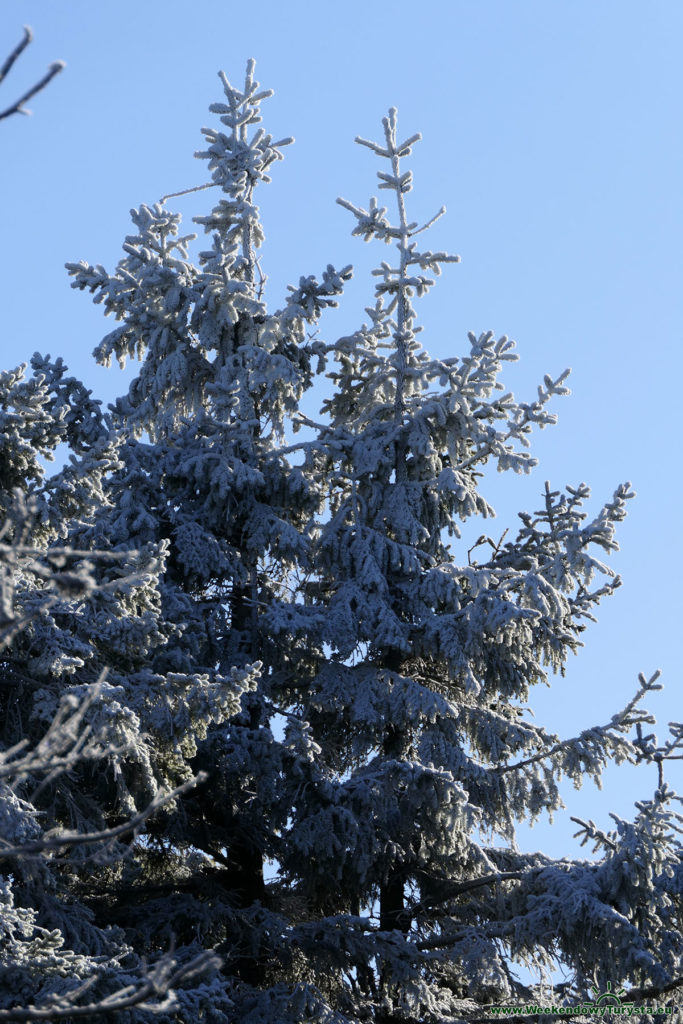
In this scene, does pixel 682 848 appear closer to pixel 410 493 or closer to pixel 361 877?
pixel 361 877

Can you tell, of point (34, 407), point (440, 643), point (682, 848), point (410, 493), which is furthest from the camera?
point (410, 493)

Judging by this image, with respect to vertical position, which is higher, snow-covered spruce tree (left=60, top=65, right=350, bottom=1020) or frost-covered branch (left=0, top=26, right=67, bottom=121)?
snow-covered spruce tree (left=60, top=65, right=350, bottom=1020)

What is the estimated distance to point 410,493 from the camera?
12.7 meters

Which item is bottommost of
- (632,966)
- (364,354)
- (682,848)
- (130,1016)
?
(130,1016)

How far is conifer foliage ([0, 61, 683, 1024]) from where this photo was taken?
8953 mm

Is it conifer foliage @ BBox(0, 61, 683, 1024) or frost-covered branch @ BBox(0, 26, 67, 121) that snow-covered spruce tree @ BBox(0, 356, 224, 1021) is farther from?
frost-covered branch @ BBox(0, 26, 67, 121)

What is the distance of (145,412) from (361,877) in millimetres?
5657

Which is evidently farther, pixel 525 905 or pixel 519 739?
pixel 519 739

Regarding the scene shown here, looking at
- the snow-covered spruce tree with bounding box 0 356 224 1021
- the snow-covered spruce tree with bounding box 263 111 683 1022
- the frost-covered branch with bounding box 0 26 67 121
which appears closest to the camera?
the frost-covered branch with bounding box 0 26 67 121

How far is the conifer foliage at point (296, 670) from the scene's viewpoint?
8.95m

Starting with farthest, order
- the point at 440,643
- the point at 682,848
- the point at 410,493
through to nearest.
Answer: the point at 410,493
the point at 440,643
the point at 682,848

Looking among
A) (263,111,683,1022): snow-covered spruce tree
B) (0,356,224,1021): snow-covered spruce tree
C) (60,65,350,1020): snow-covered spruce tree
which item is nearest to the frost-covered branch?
(0,356,224,1021): snow-covered spruce tree

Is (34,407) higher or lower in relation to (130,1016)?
higher

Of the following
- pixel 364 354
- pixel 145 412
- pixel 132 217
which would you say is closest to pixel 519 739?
pixel 364 354
